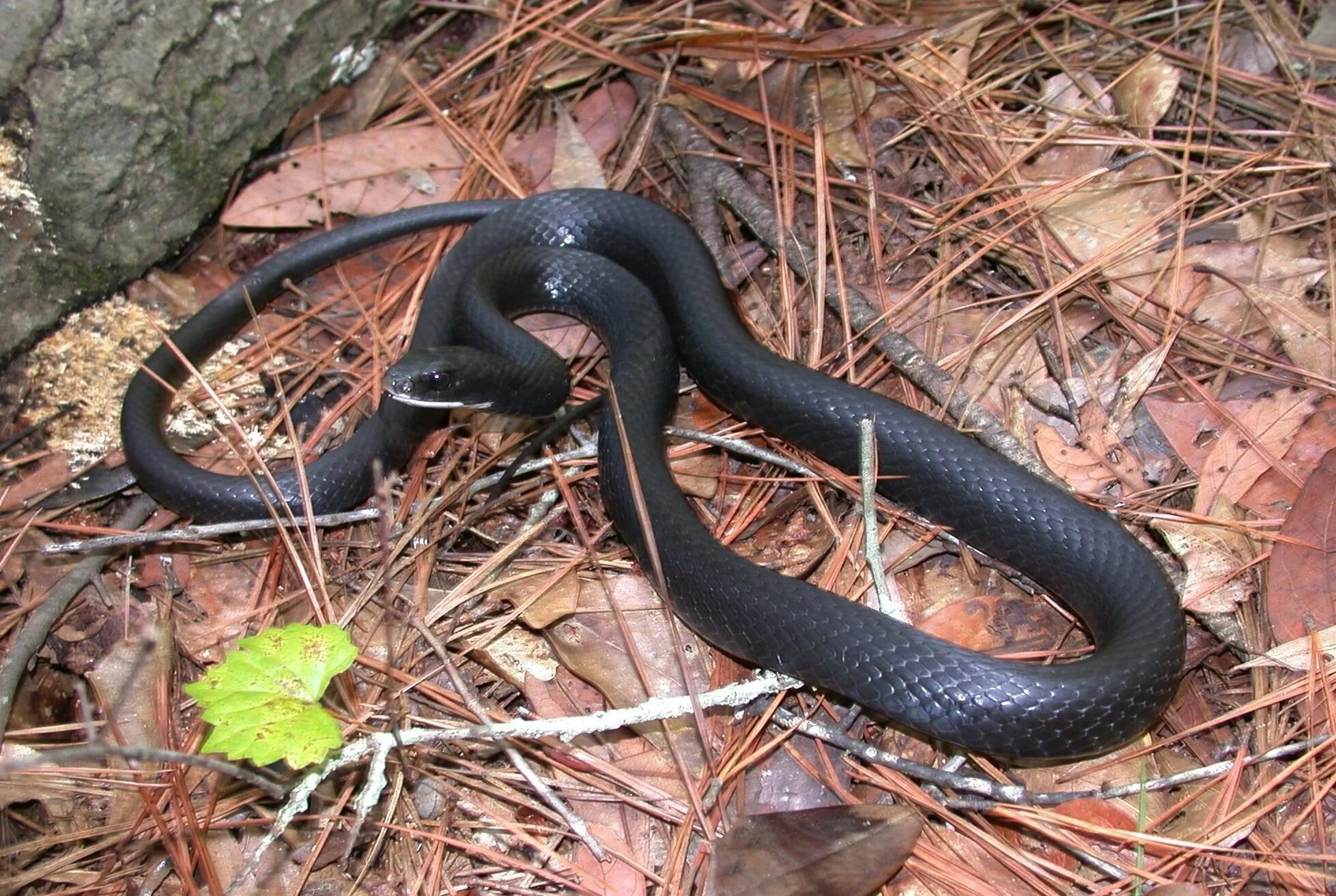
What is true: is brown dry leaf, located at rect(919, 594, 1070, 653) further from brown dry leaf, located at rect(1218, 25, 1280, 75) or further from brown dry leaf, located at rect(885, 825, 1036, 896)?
brown dry leaf, located at rect(1218, 25, 1280, 75)

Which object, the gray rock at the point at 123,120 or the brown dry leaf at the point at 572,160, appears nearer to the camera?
the gray rock at the point at 123,120

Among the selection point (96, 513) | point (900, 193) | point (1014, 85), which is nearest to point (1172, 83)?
point (1014, 85)

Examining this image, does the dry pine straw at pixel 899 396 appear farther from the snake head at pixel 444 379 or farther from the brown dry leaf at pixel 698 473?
the snake head at pixel 444 379

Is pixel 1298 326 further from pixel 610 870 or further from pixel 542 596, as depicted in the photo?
pixel 610 870

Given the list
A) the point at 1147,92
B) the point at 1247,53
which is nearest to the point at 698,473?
the point at 1147,92

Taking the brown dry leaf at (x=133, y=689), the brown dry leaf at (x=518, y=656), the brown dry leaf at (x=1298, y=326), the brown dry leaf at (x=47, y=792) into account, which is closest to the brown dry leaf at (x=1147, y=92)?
the brown dry leaf at (x=1298, y=326)

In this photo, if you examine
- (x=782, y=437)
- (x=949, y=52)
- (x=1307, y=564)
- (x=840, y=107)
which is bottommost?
(x=1307, y=564)
